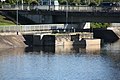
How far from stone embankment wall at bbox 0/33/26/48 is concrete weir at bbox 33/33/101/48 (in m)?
3.80

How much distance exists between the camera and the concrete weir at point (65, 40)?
138 m

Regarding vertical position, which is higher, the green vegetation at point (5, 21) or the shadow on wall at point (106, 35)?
the green vegetation at point (5, 21)

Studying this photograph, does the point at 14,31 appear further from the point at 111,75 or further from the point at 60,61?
the point at 111,75

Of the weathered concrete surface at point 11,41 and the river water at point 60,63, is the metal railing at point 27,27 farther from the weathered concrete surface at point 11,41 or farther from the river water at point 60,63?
the river water at point 60,63

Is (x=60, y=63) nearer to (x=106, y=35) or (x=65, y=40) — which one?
(x=65, y=40)

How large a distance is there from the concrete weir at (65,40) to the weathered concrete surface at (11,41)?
3.87 m

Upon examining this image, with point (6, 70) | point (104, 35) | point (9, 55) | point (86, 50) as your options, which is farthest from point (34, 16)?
point (6, 70)

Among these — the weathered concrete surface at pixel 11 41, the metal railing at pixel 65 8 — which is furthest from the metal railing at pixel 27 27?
the metal railing at pixel 65 8

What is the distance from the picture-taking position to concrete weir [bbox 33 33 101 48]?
138000 mm

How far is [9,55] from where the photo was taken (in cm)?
11469

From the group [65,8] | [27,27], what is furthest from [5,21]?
[27,27]

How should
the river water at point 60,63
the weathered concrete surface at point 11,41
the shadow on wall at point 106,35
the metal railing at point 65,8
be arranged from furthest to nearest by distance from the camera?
the shadow on wall at point 106,35 → the metal railing at point 65,8 → the weathered concrete surface at point 11,41 → the river water at point 60,63

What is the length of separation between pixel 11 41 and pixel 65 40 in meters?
15.1

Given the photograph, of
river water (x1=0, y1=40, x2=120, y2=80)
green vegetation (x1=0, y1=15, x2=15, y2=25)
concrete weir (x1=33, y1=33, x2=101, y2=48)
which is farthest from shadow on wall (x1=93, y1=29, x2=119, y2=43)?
river water (x1=0, y1=40, x2=120, y2=80)
